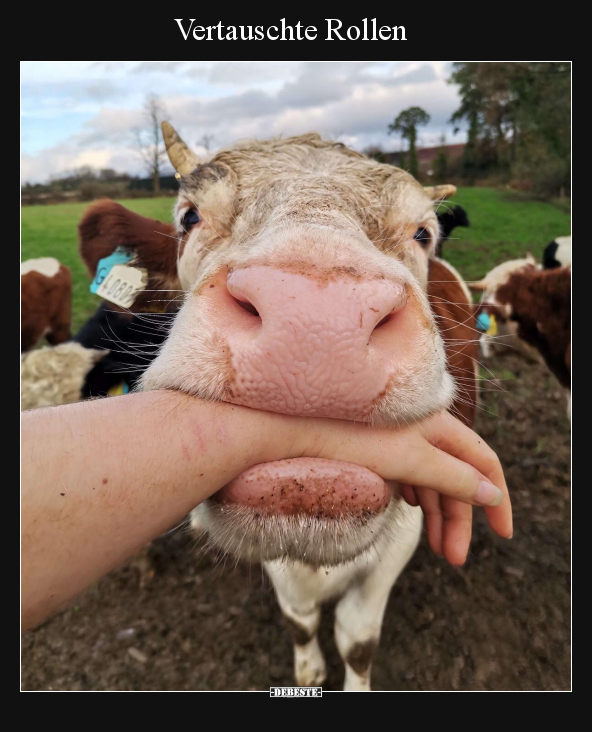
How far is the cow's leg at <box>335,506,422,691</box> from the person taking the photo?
2508mm

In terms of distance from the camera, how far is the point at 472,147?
454 cm

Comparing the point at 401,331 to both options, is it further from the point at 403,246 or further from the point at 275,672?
the point at 275,672

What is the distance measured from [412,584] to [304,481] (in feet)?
9.41

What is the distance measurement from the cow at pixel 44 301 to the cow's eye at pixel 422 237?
4096mm

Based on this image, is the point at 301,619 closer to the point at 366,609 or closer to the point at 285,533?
the point at 366,609

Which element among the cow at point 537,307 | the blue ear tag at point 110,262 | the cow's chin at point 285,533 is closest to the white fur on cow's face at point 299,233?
the cow's chin at point 285,533

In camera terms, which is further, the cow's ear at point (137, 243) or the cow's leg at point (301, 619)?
the cow's ear at point (137, 243)

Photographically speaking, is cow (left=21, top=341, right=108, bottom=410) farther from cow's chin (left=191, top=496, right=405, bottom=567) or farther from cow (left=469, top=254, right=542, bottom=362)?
cow (left=469, top=254, right=542, bottom=362)

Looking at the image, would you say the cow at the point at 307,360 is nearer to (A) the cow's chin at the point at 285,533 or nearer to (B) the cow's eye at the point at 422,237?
(A) the cow's chin at the point at 285,533

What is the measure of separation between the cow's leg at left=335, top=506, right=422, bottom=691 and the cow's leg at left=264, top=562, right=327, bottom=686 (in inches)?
6.8

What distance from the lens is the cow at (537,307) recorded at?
457 centimetres

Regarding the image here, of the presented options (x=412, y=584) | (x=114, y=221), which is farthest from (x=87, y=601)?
(x=114, y=221)

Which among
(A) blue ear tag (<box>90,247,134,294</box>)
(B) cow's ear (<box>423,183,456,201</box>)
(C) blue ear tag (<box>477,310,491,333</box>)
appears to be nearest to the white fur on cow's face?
(B) cow's ear (<box>423,183,456,201</box>)

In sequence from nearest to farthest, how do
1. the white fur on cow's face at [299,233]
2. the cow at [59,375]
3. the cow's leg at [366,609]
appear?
the white fur on cow's face at [299,233] → the cow's leg at [366,609] → the cow at [59,375]
